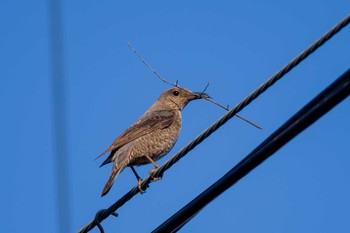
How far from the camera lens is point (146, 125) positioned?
33.9 ft

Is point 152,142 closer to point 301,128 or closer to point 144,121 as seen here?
point 144,121

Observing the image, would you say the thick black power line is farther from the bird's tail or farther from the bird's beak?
the bird's beak

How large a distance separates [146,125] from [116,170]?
1177 mm

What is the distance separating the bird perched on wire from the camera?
9.62 metres

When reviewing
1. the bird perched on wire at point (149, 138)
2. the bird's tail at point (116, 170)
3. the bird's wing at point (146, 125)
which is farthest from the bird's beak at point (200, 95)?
the bird's tail at point (116, 170)

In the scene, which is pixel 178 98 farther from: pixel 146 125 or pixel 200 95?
pixel 146 125

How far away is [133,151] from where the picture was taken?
982 centimetres

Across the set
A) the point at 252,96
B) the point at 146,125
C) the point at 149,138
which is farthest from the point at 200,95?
the point at 252,96

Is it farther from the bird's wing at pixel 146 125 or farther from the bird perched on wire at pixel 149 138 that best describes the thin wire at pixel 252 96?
the bird's wing at pixel 146 125

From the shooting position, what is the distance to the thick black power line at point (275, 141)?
4297 mm

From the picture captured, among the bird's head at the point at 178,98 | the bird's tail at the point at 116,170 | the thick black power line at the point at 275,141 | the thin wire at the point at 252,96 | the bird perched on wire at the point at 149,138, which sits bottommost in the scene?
the thick black power line at the point at 275,141

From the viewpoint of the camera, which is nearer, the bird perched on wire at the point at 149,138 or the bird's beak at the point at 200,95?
the bird perched on wire at the point at 149,138

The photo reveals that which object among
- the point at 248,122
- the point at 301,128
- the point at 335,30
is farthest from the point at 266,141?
the point at 248,122

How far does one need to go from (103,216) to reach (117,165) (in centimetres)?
273
